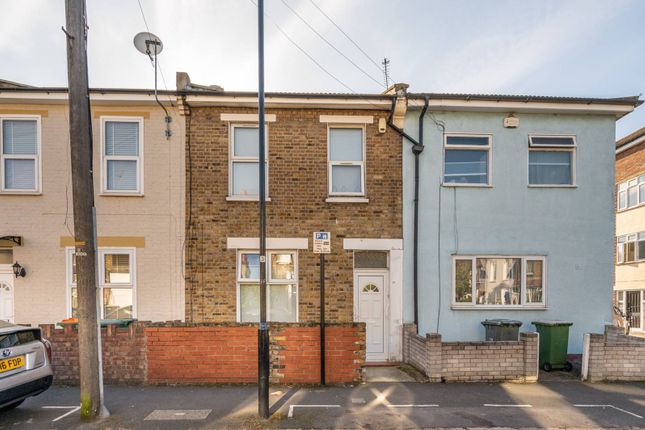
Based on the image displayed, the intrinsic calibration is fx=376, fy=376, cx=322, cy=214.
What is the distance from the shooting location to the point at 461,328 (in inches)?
338

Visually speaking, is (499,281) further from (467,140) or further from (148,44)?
(148,44)

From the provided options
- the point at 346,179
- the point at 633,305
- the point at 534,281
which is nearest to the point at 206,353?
the point at 346,179

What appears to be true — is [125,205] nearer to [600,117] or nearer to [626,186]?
[600,117]

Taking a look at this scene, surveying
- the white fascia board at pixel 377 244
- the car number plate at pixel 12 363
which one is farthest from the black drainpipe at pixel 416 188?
the car number plate at pixel 12 363

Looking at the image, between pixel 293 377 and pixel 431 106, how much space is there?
6.44m

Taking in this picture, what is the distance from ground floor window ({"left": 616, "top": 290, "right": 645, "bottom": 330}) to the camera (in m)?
16.4

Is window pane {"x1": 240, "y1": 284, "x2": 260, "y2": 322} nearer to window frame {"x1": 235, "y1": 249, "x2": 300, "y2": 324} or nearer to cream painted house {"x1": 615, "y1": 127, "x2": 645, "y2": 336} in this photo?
window frame {"x1": 235, "y1": 249, "x2": 300, "y2": 324}

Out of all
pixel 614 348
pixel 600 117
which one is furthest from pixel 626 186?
pixel 614 348

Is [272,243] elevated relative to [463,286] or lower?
elevated

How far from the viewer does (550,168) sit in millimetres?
8992

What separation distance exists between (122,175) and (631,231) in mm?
19917

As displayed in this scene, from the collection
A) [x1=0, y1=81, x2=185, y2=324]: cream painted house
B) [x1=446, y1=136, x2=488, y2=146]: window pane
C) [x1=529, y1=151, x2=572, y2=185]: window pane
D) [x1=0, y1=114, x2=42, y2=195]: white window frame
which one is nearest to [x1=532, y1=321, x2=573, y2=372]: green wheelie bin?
[x1=529, y1=151, x2=572, y2=185]: window pane

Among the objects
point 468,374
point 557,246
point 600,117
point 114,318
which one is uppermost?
point 600,117

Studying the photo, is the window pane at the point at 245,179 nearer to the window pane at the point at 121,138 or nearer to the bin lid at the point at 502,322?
the window pane at the point at 121,138
